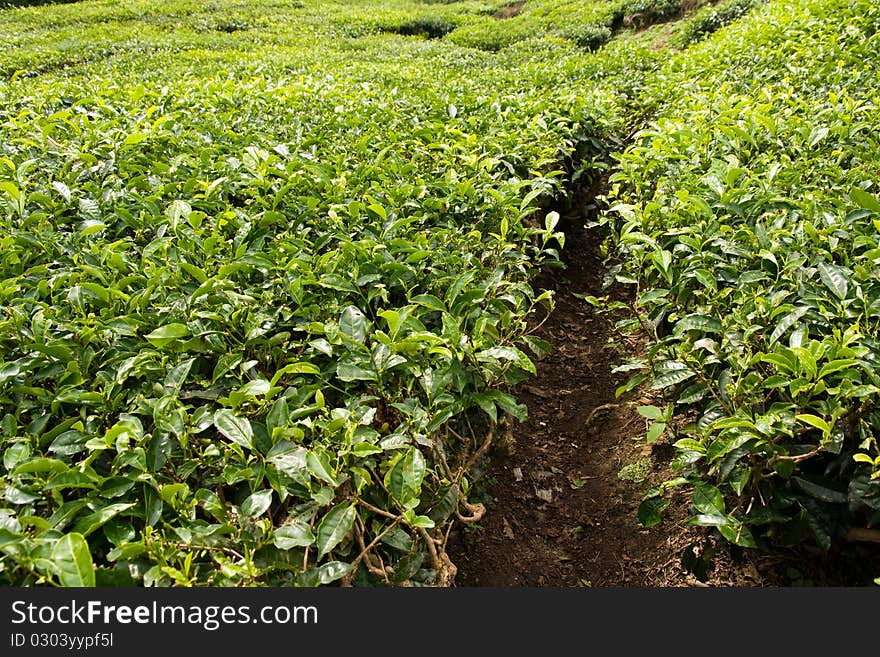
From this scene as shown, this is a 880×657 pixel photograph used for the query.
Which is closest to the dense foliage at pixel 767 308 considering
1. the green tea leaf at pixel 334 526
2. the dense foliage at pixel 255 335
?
the dense foliage at pixel 255 335

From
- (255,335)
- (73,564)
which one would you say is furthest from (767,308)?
(73,564)

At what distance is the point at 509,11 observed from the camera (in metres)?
13.3

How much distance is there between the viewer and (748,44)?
515 cm

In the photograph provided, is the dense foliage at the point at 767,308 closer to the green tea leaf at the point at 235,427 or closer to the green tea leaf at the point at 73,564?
the green tea leaf at the point at 235,427

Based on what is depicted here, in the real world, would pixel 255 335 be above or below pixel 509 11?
below

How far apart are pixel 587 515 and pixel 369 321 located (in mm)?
1218

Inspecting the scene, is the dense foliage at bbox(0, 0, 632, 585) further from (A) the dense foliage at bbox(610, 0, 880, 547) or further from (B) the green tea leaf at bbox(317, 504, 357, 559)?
(A) the dense foliage at bbox(610, 0, 880, 547)

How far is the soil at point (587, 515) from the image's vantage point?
81.3 inches

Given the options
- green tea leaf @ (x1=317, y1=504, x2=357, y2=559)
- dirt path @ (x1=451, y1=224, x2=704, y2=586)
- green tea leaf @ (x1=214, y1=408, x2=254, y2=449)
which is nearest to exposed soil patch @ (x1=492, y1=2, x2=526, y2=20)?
dirt path @ (x1=451, y1=224, x2=704, y2=586)

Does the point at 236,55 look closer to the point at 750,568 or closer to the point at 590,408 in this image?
the point at 590,408

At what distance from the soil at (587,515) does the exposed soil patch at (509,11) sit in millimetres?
11916

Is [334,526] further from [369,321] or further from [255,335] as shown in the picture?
[369,321]

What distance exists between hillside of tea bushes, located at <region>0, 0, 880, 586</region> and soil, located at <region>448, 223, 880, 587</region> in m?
0.17

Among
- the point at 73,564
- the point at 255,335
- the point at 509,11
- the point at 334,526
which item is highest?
the point at 509,11
